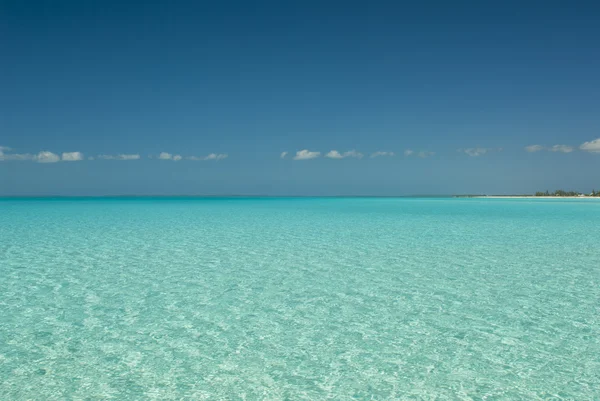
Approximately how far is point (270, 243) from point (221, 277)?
4897 mm

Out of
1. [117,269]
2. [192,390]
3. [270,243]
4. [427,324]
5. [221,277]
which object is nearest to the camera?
[192,390]

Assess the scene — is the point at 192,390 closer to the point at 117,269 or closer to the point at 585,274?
the point at 117,269

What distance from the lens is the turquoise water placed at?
11.6ft

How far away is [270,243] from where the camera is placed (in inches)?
495

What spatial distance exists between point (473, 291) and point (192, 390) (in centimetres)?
466

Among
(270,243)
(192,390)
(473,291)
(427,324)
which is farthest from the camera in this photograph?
(270,243)

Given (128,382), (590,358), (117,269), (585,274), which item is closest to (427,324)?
(590,358)

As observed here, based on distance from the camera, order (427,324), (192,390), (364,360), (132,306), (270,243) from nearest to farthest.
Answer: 1. (192,390)
2. (364,360)
3. (427,324)
4. (132,306)
5. (270,243)

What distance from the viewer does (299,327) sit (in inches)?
196

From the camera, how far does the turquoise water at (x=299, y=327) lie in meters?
3.53

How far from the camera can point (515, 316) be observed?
5328 mm

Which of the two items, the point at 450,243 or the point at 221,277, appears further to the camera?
the point at 450,243

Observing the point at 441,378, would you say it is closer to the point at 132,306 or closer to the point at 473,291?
the point at 473,291

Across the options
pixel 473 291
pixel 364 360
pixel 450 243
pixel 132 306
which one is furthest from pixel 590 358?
pixel 450 243
